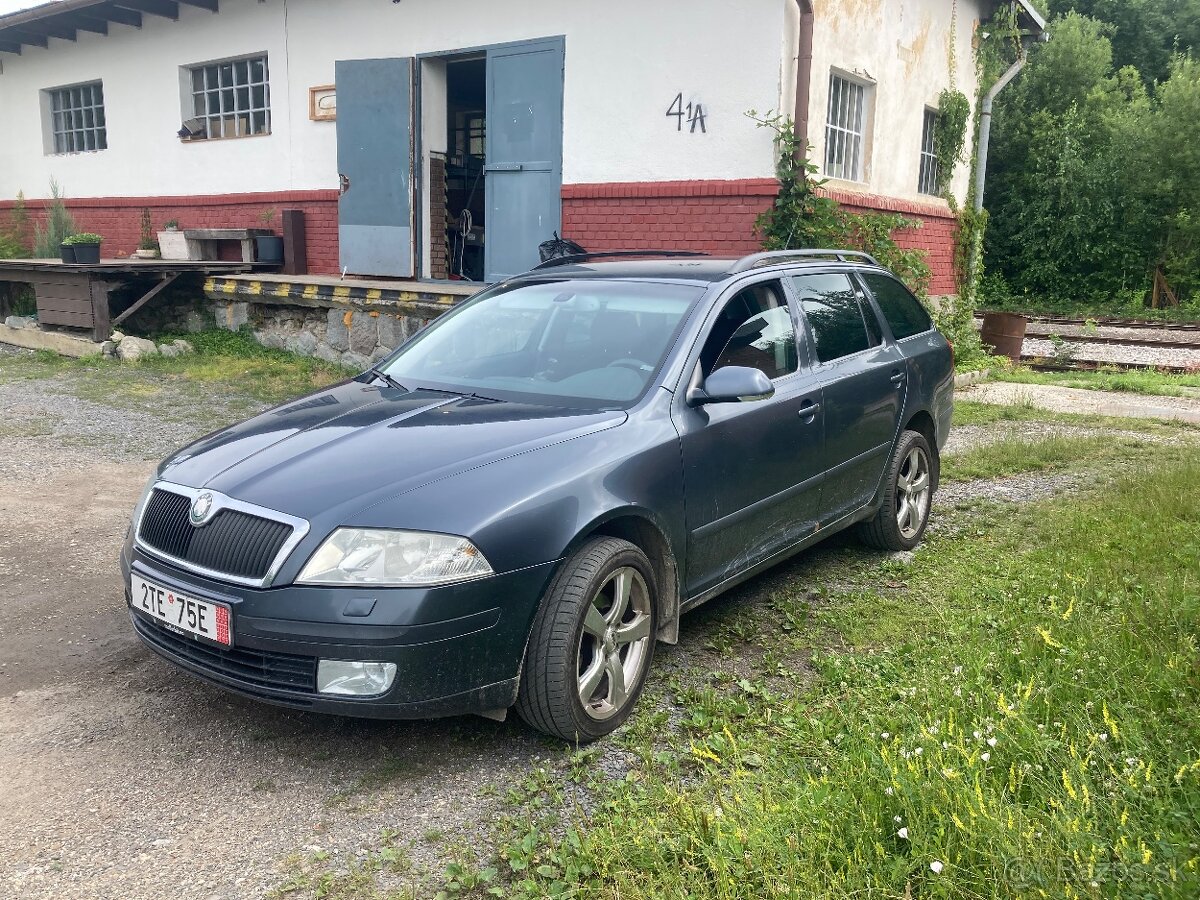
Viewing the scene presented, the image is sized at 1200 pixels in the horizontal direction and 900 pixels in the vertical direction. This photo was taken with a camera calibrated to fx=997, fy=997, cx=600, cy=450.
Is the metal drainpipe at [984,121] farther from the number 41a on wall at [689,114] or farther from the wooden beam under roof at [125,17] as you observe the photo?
the wooden beam under roof at [125,17]

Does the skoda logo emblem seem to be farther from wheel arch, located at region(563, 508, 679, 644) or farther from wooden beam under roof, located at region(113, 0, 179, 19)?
wooden beam under roof, located at region(113, 0, 179, 19)

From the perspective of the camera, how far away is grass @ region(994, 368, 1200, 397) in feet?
38.6

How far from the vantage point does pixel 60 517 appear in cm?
600

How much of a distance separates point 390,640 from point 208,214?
12621mm

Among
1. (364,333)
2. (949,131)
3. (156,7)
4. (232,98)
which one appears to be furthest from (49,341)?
(949,131)

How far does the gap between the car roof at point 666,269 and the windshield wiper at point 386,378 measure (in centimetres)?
87

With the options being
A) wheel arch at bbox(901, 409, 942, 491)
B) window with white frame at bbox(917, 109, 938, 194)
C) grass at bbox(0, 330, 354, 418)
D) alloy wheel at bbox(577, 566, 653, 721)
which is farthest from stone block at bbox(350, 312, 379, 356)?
alloy wheel at bbox(577, 566, 653, 721)

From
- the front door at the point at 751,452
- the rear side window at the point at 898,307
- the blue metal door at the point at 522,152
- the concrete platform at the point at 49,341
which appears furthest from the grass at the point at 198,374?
the front door at the point at 751,452

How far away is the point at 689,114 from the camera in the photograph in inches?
372

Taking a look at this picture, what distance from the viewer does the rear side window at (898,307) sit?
18.1ft

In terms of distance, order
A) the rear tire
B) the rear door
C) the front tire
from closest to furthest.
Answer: the front tire → the rear door → the rear tire

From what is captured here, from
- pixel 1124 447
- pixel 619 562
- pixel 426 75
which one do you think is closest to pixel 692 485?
pixel 619 562

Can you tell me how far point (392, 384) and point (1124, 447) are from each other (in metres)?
6.65

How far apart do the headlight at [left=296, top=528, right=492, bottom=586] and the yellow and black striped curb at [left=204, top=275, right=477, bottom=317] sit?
6.89m
